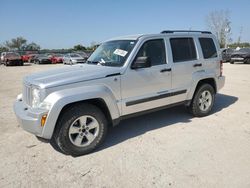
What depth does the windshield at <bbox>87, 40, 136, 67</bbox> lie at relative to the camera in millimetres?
4046

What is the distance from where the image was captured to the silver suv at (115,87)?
3.33 meters

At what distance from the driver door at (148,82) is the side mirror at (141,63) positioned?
0.26ft

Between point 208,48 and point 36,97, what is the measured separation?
159 inches

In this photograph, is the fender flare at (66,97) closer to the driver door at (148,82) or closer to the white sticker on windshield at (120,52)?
the driver door at (148,82)

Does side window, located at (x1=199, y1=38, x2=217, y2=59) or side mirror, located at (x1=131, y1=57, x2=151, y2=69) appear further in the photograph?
side window, located at (x1=199, y1=38, x2=217, y2=59)

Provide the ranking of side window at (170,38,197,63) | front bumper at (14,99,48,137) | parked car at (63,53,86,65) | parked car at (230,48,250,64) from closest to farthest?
front bumper at (14,99,48,137)
side window at (170,38,197,63)
parked car at (230,48,250,64)
parked car at (63,53,86,65)

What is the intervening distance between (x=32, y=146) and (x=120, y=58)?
223 centimetres

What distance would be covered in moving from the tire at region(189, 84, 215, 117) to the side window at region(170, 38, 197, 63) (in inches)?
32.8

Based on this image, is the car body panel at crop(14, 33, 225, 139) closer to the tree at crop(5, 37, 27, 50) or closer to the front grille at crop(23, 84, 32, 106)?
the front grille at crop(23, 84, 32, 106)

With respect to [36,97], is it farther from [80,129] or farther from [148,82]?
[148,82]

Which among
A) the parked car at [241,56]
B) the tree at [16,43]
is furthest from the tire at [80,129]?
the tree at [16,43]

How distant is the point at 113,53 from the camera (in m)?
4.30

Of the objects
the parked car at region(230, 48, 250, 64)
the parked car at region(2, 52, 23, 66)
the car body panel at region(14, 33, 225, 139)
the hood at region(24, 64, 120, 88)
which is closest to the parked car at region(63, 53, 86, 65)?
the parked car at region(2, 52, 23, 66)

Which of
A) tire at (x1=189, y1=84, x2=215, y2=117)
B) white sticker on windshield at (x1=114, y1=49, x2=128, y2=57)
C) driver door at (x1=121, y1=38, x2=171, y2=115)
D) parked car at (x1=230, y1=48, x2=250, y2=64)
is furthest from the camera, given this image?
parked car at (x1=230, y1=48, x2=250, y2=64)
